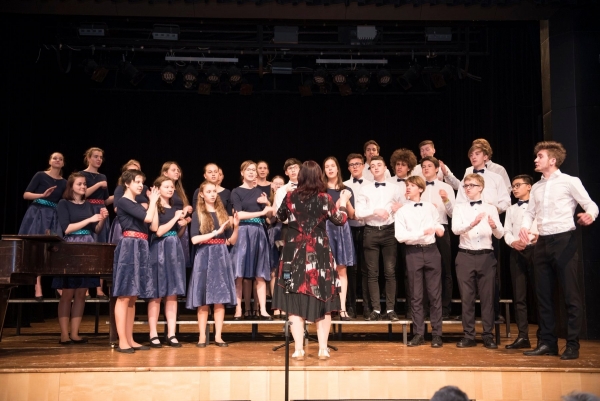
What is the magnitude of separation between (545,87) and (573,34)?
65 cm

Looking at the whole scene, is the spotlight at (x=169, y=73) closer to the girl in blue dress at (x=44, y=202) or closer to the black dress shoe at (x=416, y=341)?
the girl in blue dress at (x=44, y=202)

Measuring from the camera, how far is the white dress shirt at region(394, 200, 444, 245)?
233 inches

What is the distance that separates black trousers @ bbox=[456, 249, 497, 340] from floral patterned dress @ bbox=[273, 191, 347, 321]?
138 cm

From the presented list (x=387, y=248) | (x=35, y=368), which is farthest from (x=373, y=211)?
(x=35, y=368)

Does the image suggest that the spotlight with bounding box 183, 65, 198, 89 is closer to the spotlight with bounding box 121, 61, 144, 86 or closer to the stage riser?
the spotlight with bounding box 121, 61, 144, 86

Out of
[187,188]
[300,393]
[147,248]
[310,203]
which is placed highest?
[187,188]

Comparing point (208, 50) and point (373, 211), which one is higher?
point (208, 50)

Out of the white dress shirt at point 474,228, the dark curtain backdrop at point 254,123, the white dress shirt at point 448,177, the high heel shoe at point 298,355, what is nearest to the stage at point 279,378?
the high heel shoe at point 298,355

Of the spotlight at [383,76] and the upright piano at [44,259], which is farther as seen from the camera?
the spotlight at [383,76]

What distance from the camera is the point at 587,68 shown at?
706 cm

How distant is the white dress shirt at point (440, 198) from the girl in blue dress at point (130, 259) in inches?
113

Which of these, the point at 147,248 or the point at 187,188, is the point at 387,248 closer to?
the point at 147,248

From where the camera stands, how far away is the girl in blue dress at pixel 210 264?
582 centimetres

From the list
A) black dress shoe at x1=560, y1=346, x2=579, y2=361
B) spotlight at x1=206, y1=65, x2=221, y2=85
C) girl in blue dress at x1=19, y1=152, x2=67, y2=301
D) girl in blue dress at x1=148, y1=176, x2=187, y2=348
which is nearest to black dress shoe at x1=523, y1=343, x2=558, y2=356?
black dress shoe at x1=560, y1=346, x2=579, y2=361
